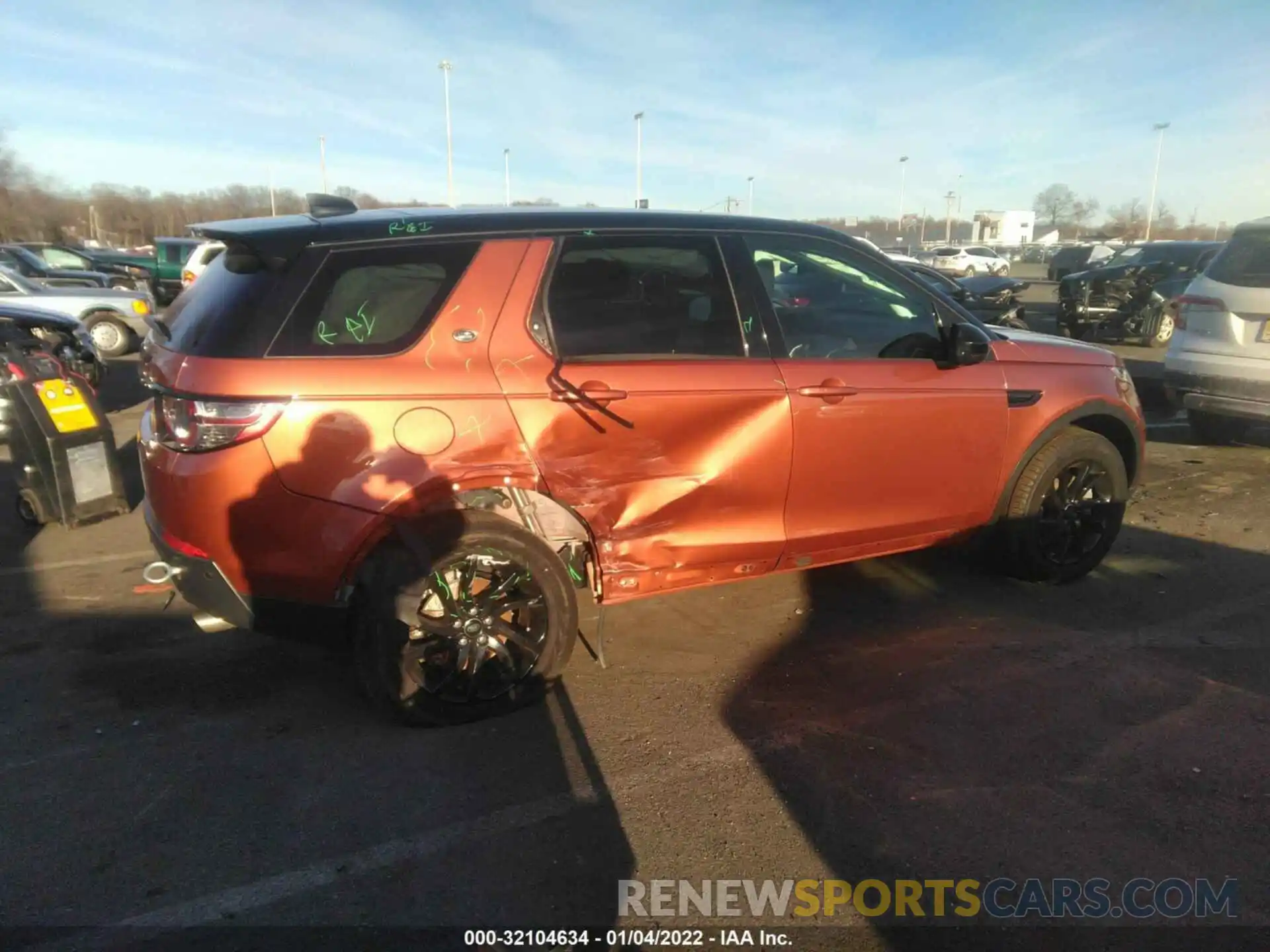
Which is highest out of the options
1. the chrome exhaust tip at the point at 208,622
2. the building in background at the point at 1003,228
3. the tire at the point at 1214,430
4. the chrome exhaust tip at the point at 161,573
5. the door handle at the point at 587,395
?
the building in background at the point at 1003,228

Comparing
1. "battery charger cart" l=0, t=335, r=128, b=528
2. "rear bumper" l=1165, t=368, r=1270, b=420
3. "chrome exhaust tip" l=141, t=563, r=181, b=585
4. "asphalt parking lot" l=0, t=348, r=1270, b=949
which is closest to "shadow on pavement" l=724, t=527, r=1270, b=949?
"asphalt parking lot" l=0, t=348, r=1270, b=949

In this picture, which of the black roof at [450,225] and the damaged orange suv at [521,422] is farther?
the black roof at [450,225]

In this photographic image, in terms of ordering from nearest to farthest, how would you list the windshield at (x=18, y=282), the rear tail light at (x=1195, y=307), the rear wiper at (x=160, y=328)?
the rear wiper at (x=160, y=328) → the rear tail light at (x=1195, y=307) → the windshield at (x=18, y=282)

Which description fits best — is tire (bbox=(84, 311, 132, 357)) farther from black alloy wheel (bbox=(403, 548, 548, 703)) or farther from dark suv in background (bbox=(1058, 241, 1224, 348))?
dark suv in background (bbox=(1058, 241, 1224, 348))

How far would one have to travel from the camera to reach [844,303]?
413 centimetres

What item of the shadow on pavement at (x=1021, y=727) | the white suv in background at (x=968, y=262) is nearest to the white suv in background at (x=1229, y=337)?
the shadow on pavement at (x=1021, y=727)

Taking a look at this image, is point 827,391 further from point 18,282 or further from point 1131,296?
point 18,282

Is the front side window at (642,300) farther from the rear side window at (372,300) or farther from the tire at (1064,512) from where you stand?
the tire at (1064,512)

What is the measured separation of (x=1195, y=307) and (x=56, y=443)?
844cm

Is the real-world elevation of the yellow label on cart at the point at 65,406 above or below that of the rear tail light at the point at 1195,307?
below

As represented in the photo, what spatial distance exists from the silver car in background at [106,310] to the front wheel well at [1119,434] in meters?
13.8

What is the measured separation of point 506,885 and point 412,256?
217 cm

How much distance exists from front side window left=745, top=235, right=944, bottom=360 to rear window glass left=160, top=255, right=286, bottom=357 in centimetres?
203

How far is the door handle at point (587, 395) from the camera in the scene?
335cm
